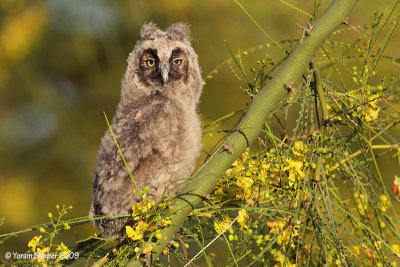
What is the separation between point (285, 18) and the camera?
95.8 inches

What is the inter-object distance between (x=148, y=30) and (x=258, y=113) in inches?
48.7

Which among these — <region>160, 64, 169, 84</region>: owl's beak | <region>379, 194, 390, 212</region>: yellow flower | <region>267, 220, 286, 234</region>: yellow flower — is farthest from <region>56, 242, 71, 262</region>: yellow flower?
<region>160, 64, 169, 84</region>: owl's beak

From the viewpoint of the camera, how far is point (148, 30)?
2.21m

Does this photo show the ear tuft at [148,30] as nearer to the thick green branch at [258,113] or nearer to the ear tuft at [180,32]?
the ear tuft at [180,32]

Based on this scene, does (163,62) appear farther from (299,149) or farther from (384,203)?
(384,203)

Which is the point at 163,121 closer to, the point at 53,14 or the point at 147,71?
the point at 147,71

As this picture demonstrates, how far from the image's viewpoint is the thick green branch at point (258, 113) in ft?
3.61

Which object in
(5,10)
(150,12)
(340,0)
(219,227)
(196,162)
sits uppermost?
(5,10)

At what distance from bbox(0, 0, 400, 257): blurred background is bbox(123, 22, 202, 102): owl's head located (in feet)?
0.56

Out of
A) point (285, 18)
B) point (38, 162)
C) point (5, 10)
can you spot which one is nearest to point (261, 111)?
point (285, 18)

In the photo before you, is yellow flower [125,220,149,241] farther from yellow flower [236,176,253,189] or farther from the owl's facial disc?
the owl's facial disc

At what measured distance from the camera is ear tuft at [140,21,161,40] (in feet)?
7.24

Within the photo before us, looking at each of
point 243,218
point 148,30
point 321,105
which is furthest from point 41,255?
point 148,30

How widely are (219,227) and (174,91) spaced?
1017 mm
